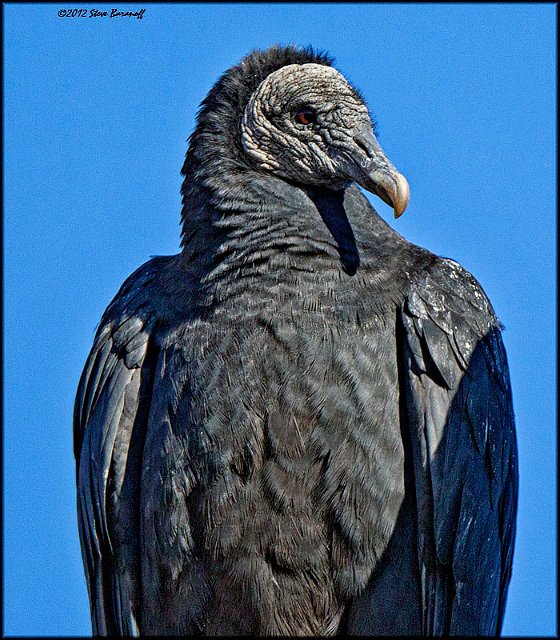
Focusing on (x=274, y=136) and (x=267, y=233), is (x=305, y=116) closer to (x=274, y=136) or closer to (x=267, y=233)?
(x=274, y=136)

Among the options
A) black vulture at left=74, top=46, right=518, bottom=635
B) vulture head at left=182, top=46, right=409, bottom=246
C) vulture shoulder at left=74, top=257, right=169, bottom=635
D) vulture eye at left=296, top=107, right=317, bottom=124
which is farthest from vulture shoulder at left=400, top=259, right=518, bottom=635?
vulture shoulder at left=74, top=257, right=169, bottom=635

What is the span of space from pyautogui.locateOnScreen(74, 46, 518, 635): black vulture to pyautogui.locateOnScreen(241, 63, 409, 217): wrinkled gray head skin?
0.01 meters

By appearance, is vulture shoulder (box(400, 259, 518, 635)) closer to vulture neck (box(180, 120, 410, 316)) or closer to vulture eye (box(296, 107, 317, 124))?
vulture neck (box(180, 120, 410, 316))

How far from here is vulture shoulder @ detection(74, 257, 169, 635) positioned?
4676 mm

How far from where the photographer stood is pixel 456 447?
4.47 m

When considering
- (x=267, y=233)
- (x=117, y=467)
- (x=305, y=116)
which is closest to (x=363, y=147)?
(x=305, y=116)

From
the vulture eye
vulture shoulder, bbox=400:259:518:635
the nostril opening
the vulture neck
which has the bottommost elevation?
vulture shoulder, bbox=400:259:518:635

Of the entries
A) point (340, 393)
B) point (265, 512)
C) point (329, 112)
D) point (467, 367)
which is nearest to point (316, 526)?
point (265, 512)

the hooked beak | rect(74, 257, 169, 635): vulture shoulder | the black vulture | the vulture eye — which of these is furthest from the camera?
the vulture eye

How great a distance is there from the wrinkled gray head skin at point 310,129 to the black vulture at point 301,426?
15 millimetres

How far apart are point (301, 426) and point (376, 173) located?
1205 mm

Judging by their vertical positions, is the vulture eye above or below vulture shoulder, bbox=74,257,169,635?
above

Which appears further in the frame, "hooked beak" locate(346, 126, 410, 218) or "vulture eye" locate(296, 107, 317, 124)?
"vulture eye" locate(296, 107, 317, 124)

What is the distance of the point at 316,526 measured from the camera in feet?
14.2
